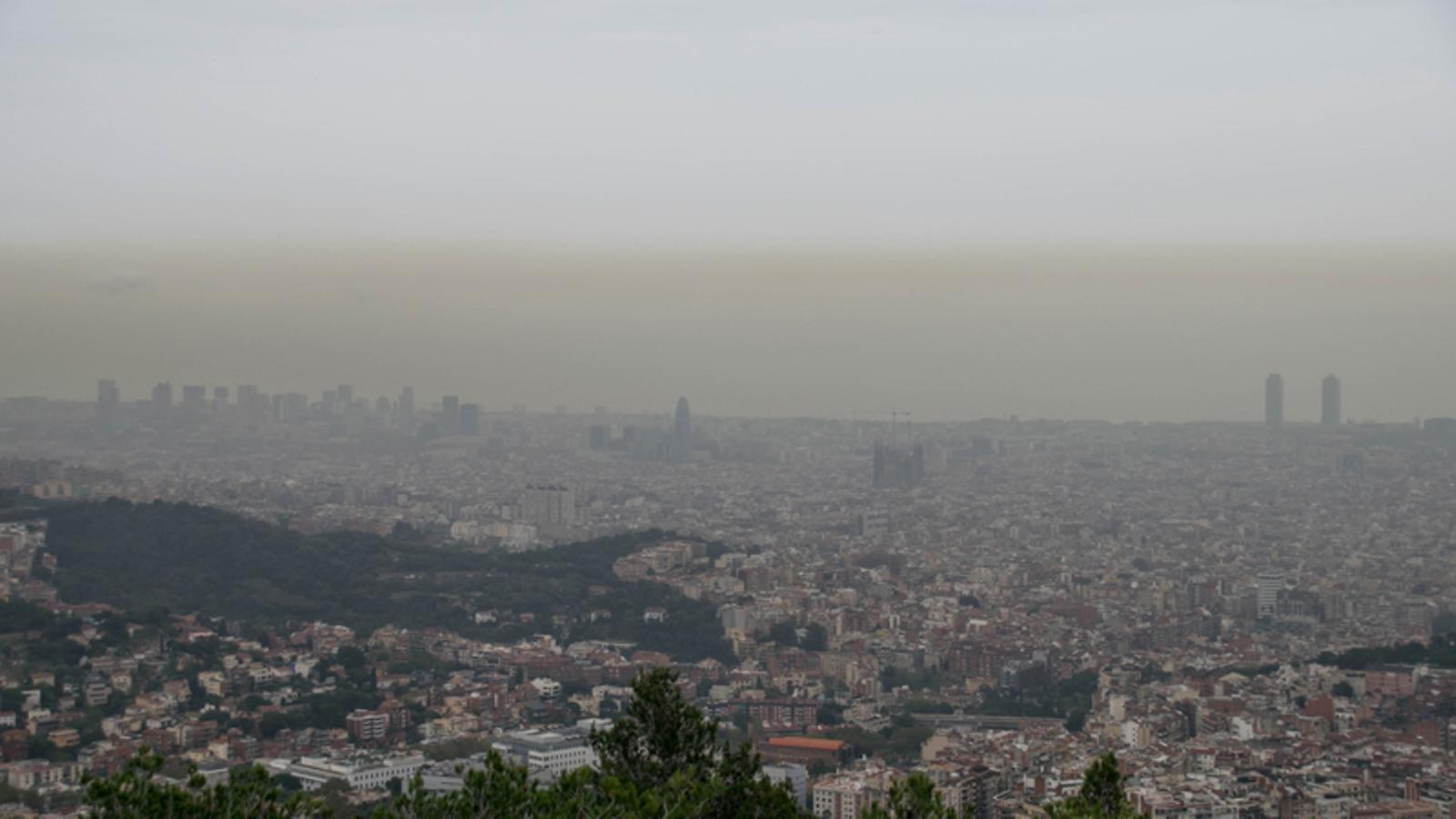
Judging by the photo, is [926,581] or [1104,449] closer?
[926,581]

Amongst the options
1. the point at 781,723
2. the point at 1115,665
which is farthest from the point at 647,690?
the point at 1115,665

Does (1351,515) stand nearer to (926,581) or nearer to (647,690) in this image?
(926,581)

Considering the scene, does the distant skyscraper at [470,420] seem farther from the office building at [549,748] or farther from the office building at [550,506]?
the office building at [549,748]

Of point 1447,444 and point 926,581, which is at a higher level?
point 1447,444

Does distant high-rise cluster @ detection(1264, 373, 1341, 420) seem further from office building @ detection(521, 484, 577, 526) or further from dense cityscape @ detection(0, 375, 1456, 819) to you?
office building @ detection(521, 484, 577, 526)

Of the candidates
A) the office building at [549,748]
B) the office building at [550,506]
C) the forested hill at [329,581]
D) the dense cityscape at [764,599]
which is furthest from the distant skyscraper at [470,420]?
the office building at [549,748]

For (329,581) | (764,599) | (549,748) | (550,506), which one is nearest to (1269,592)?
(764,599)
